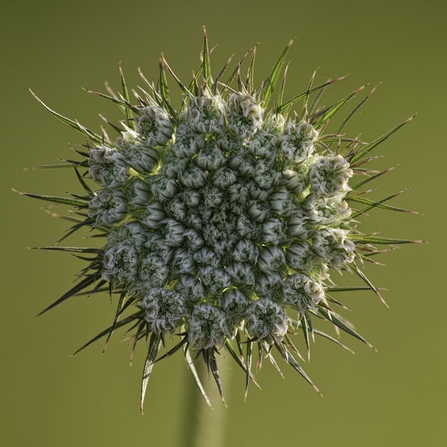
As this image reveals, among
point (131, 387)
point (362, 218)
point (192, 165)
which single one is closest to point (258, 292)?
point (192, 165)

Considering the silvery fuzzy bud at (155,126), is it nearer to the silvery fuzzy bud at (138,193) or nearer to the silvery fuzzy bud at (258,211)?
the silvery fuzzy bud at (138,193)

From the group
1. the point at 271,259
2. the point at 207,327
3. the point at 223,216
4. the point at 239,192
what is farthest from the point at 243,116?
the point at 207,327

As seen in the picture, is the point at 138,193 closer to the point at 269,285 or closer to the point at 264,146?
the point at 264,146

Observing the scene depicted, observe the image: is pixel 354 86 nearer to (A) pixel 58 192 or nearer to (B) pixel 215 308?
(A) pixel 58 192

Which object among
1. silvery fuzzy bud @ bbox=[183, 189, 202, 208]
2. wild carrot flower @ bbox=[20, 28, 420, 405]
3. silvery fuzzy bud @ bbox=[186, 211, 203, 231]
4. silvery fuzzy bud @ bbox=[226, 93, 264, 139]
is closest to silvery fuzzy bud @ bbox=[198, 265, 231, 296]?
wild carrot flower @ bbox=[20, 28, 420, 405]

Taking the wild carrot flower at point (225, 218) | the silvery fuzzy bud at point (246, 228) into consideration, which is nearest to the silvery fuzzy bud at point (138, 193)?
the wild carrot flower at point (225, 218)

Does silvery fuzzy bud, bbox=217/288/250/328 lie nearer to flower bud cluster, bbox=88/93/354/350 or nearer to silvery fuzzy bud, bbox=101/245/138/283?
flower bud cluster, bbox=88/93/354/350
